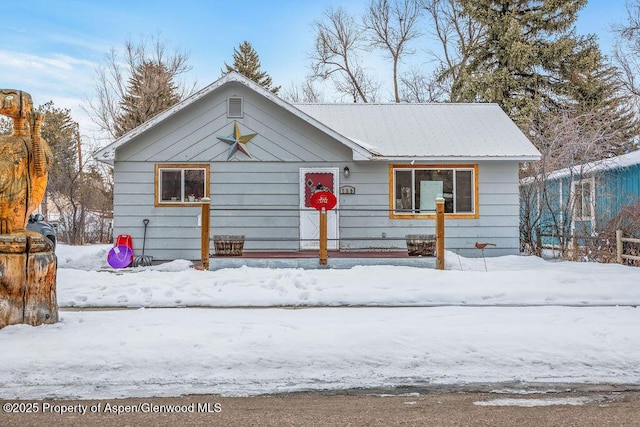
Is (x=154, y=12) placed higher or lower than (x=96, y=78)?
higher

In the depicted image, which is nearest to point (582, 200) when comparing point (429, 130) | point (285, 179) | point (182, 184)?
point (429, 130)

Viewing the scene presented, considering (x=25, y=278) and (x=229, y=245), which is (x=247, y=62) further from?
(x=25, y=278)

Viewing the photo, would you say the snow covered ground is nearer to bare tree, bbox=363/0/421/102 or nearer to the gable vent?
the gable vent

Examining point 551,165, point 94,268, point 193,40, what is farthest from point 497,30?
point 94,268

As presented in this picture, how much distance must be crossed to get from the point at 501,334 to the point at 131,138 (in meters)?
9.44

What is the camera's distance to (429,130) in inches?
554

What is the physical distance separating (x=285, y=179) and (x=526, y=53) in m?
17.2

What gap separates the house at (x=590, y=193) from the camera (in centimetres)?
1543

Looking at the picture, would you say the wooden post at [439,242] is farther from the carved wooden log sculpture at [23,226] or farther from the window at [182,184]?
the carved wooden log sculpture at [23,226]

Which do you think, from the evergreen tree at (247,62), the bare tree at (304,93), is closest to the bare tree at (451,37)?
the bare tree at (304,93)

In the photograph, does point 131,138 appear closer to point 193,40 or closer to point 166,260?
point 166,260

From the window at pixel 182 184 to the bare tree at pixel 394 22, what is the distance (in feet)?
68.4

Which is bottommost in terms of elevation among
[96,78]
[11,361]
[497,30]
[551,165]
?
[11,361]

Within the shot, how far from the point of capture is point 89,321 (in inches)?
231
